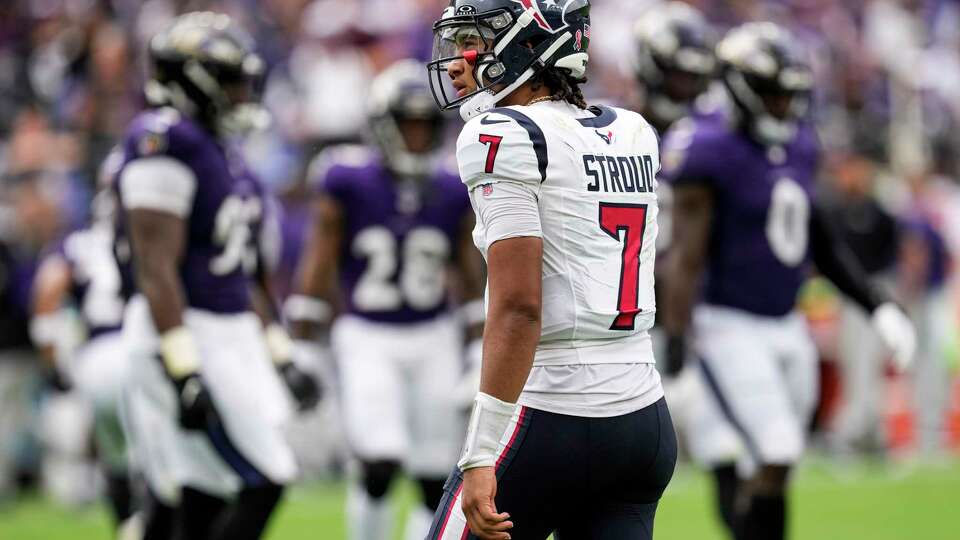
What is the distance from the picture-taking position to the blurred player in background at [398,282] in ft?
21.9

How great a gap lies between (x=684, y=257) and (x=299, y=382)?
1692 mm

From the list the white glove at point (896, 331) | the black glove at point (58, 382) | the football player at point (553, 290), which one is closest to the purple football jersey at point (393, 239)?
the white glove at point (896, 331)

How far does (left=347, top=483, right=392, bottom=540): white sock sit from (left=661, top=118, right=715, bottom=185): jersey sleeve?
73.4 inches

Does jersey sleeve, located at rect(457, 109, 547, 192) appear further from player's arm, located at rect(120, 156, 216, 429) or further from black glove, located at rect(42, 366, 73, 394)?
black glove, located at rect(42, 366, 73, 394)

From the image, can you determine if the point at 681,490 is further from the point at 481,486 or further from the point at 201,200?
the point at 481,486

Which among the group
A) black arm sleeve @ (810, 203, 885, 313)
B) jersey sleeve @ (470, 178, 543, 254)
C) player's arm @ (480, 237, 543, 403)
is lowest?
black arm sleeve @ (810, 203, 885, 313)

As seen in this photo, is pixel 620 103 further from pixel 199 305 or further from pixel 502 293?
pixel 502 293

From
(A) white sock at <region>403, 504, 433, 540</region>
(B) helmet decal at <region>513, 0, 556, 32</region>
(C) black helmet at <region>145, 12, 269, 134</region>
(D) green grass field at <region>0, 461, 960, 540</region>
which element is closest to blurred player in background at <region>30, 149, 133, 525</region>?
(C) black helmet at <region>145, 12, 269, 134</region>

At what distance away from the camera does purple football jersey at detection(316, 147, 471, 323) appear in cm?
685

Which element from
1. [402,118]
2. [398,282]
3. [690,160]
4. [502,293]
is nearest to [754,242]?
[690,160]

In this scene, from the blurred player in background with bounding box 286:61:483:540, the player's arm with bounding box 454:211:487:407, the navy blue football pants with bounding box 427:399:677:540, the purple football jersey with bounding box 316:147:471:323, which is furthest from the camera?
the player's arm with bounding box 454:211:487:407

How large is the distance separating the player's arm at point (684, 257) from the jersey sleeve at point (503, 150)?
290 centimetres

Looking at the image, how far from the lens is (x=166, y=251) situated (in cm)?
520

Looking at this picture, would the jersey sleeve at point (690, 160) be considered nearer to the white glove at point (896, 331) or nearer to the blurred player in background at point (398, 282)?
the white glove at point (896, 331)
